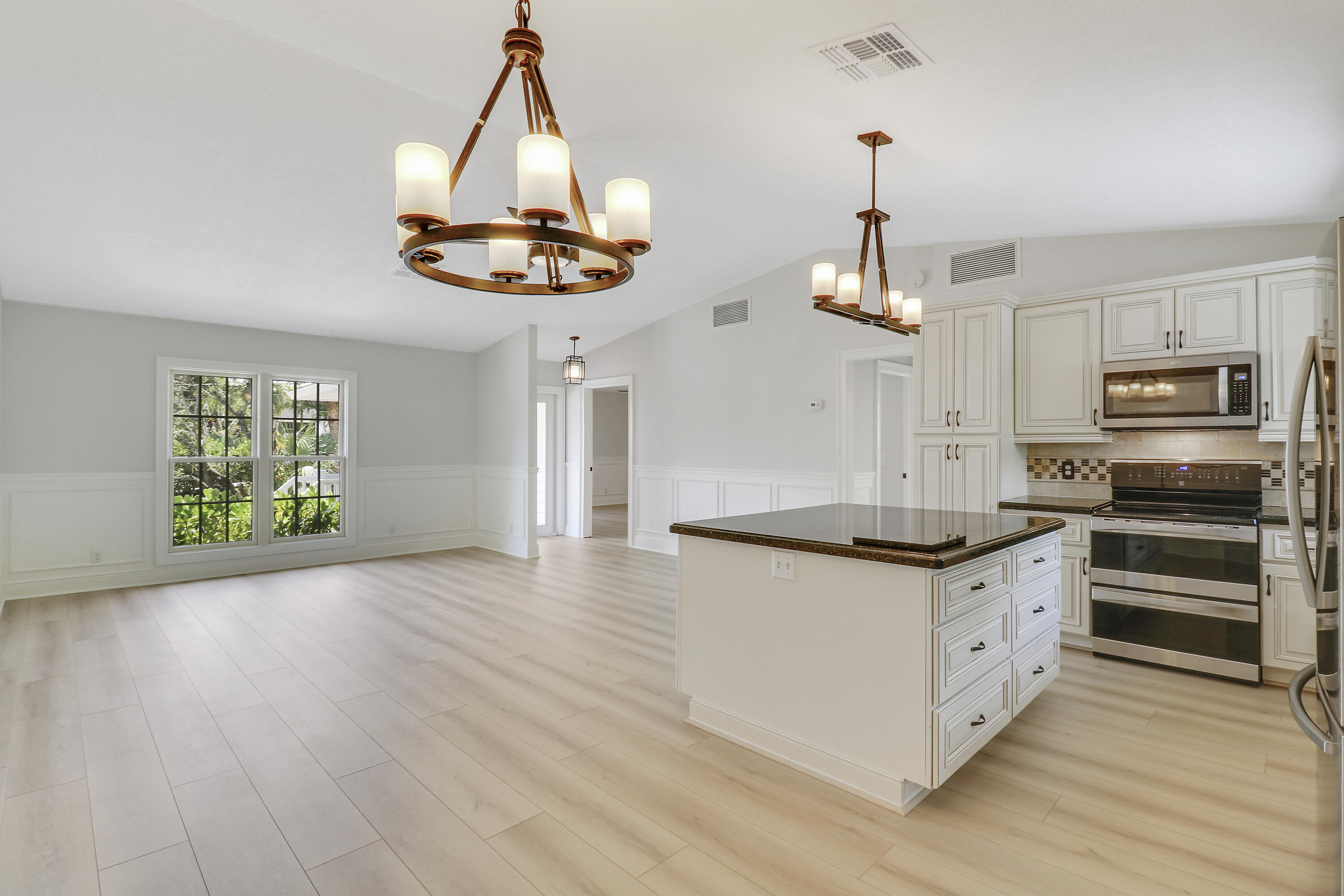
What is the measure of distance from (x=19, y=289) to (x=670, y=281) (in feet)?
16.8

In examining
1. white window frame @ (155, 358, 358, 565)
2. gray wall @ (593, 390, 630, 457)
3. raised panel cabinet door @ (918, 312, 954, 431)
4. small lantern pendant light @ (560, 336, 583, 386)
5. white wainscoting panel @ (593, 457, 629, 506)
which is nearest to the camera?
raised panel cabinet door @ (918, 312, 954, 431)

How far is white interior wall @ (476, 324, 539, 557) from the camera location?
7012 millimetres

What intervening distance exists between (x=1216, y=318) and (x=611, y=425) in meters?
9.73

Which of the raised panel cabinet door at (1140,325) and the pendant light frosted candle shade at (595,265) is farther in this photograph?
the raised panel cabinet door at (1140,325)

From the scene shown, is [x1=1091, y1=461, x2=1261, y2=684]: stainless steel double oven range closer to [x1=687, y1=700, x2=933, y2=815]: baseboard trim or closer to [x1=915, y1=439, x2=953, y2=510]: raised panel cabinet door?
[x1=915, y1=439, x2=953, y2=510]: raised panel cabinet door

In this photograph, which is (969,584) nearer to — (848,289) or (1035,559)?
(1035,559)

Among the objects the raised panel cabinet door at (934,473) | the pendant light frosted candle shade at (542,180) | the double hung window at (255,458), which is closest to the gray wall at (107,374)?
the double hung window at (255,458)

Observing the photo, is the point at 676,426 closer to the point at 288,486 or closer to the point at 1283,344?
the point at 288,486

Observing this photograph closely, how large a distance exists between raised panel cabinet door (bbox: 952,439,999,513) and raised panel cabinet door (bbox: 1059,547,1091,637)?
534mm

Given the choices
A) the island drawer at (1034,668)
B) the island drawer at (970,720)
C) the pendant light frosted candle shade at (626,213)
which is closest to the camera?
the pendant light frosted candle shade at (626,213)

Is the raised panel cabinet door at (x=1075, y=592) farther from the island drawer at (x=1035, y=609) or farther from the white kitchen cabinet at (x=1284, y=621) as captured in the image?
the island drawer at (x=1035, y=609)

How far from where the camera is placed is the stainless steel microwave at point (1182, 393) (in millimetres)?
3596

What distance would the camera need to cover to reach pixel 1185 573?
3592mm

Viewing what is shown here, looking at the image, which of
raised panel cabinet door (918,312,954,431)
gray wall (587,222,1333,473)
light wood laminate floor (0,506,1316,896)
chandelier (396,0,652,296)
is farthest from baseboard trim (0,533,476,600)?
raised panel cabinet door (918,312,954,431)
